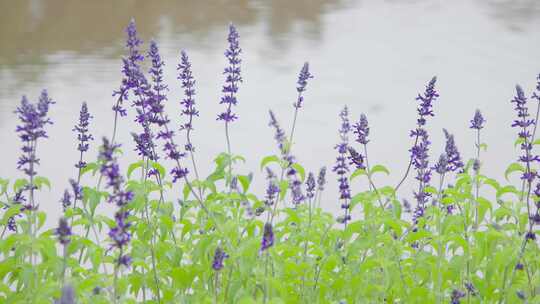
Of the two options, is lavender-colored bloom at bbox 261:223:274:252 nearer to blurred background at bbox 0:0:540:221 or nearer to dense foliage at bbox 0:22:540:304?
dense foliage at bbox 0:22:540:304

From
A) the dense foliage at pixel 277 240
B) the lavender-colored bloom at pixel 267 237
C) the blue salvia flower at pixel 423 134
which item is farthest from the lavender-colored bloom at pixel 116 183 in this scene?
the blue salvia flower at pixel 423 134

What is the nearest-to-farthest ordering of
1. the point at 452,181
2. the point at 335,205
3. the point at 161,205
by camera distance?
the point at 161,205, the point at 335,205, the point at 452,181

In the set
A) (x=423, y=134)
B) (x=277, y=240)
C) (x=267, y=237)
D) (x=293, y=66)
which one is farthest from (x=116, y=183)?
(x=293, y=66)

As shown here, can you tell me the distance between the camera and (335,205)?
215 inches

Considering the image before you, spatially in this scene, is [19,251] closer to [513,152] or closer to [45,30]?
[513,152]

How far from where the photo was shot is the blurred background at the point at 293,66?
20.9 feet

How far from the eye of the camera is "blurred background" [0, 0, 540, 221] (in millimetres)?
6363

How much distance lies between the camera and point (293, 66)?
8.05 meters

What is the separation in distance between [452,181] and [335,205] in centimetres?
110

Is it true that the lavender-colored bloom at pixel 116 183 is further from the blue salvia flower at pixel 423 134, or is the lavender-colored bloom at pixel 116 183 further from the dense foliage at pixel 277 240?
the blue salvia flower at pixel 423 134

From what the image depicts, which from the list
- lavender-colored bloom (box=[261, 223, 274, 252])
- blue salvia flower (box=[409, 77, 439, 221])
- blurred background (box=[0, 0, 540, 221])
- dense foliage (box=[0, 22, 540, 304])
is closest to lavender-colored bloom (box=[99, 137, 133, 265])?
lavender-colored bloom (box=[261, 223, 274, 252])

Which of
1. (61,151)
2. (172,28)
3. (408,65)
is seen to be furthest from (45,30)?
(408,65)

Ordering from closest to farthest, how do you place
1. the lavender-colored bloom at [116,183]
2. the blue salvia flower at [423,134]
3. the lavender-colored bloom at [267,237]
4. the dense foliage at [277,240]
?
the lavender-colored bloom at [116,183], the lavender-colored bloom at [267,237], the dense foliage at [277,240], the blue salvia flower at [423,134]

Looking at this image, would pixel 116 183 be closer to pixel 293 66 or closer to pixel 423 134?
pixel 423 134
